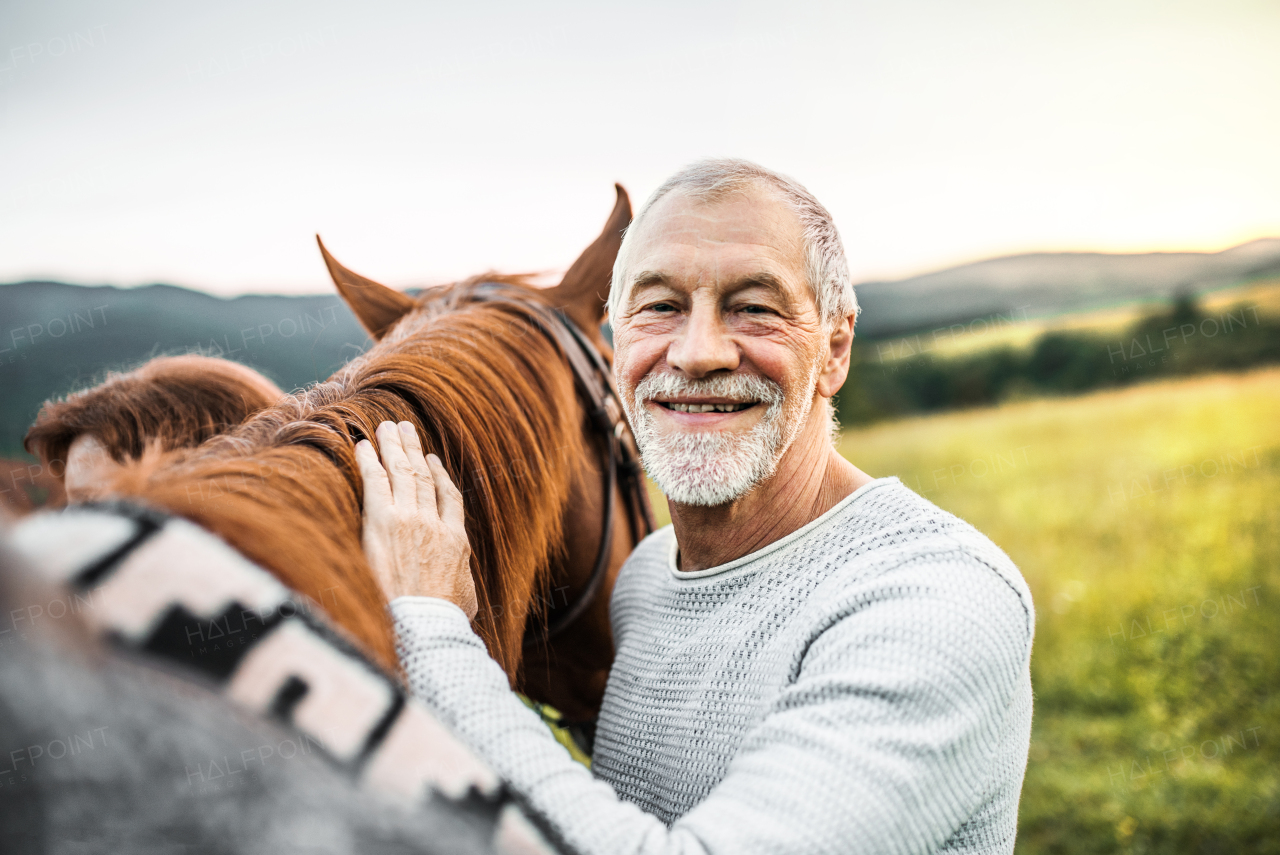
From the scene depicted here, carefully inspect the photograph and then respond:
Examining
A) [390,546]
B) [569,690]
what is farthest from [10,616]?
[569,690]

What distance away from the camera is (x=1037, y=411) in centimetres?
1032

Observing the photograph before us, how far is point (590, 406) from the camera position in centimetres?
175

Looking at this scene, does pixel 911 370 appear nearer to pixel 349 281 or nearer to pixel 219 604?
pixel 349 281

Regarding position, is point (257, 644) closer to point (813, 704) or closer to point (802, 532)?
point (813, 704)

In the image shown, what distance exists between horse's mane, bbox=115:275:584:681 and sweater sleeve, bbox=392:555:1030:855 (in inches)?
5.3

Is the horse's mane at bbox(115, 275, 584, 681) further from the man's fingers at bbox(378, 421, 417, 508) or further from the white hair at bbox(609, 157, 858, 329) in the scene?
the white hair at bbox(609, 157, 858, 329)

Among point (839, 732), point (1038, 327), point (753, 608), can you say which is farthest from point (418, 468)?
point (1038, 327)

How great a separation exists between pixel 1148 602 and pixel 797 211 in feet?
19.5

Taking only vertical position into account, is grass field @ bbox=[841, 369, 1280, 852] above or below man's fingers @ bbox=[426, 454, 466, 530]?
below

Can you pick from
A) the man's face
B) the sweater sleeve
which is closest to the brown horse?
the sweater sleeve

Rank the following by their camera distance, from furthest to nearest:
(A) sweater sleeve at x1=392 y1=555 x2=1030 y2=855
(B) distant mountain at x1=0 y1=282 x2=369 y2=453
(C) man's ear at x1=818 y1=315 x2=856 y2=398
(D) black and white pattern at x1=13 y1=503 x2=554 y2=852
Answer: (B) distant mountain at x1=0 y1=282 x2=369 y2=453
(C) man's ear at x1=818 y1=315 x2=856 y2=398
(A) sweater sleeve at x1=392 y1=555 x2=1030 y2=855
(D) black and white pattern at x1=13 y1=503 x2=554 y2=852

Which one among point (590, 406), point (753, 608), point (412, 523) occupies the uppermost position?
point (412, 523)

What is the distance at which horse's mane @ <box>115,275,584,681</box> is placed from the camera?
0.86 meters

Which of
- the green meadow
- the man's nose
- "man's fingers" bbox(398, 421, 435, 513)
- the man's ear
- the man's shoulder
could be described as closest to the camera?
the man's shoulder
